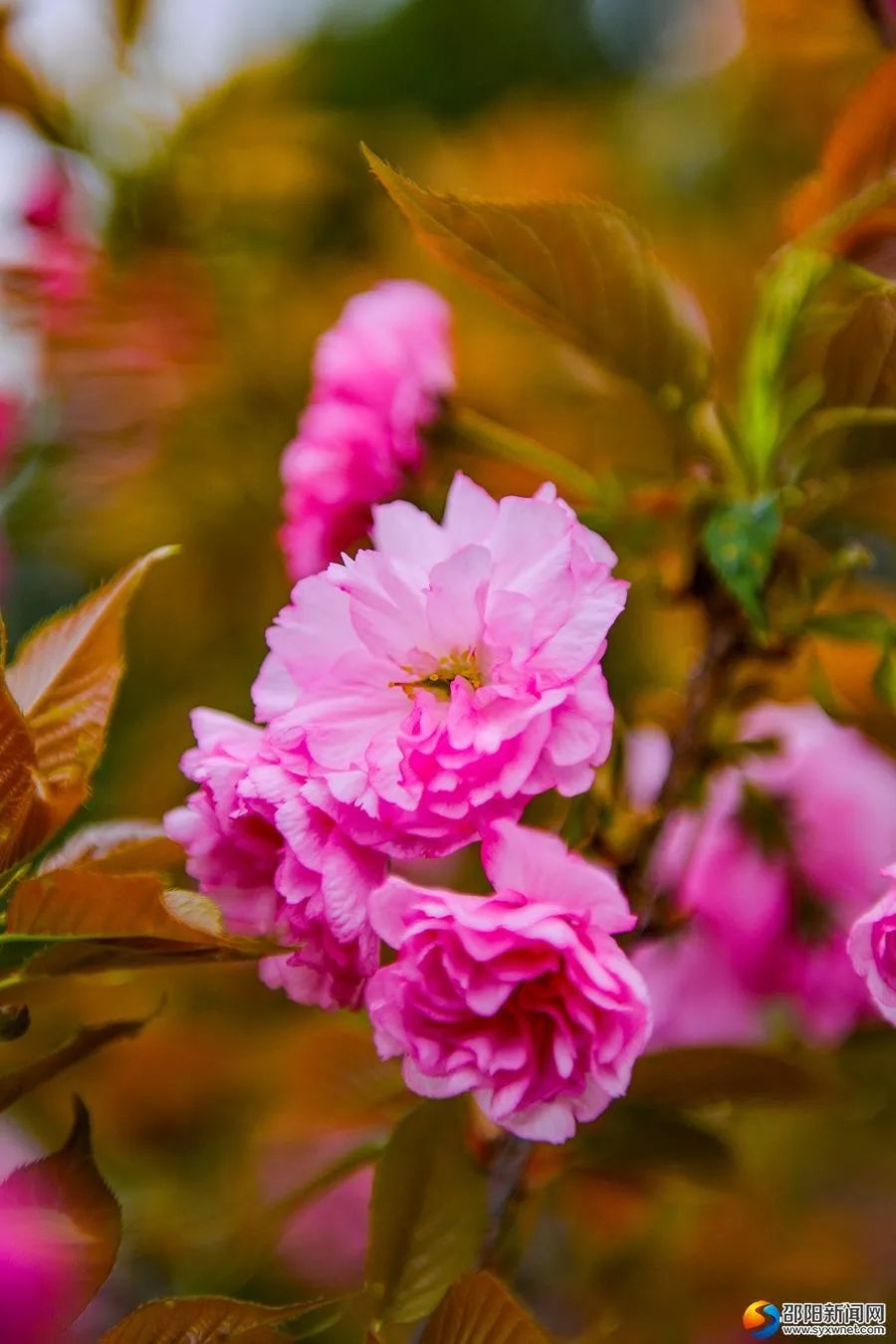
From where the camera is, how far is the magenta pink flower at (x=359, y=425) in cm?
67

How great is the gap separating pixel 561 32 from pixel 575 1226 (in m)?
2.34

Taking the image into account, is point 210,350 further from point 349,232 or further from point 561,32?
point 561,32

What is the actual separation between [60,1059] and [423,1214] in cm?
18

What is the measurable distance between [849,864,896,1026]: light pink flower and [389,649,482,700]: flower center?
0.53 feet

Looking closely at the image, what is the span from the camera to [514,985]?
416mm

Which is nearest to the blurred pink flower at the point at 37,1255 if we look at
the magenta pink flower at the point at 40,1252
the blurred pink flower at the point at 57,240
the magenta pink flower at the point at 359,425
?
the magenta pink flower at the point at 40,1252

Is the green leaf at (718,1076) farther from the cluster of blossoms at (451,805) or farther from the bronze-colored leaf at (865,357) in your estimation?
the bronze-colored leaf at (865,357)

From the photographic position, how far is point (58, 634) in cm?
52

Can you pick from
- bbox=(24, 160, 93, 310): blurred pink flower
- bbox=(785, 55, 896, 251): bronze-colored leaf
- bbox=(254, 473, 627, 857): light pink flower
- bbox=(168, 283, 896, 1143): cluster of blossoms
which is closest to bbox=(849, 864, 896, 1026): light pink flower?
bbox=(168, 283, 896, 1143): cluster of blossoms

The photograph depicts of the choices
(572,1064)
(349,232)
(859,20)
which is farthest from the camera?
(349,232)

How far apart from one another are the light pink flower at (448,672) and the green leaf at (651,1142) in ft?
0.92

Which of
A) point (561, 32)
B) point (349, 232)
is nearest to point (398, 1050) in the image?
point (349, 232)

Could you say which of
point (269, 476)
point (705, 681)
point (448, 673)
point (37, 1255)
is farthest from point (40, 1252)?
point (269, 476)

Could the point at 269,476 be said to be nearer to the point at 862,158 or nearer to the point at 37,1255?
the point at 862,158
